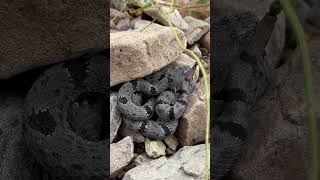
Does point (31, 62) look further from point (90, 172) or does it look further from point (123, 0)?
point (123, 0)

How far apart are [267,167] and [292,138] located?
2.6 inches

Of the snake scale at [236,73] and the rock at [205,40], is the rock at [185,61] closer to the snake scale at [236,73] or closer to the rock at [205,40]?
the rock at [205,40]

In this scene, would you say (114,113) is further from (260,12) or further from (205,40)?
(260,12)

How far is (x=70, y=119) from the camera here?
2.28 feet

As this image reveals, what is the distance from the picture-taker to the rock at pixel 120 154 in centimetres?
86

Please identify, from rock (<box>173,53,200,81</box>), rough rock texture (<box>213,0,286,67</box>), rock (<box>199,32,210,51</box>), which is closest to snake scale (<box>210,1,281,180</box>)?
rough rock texture (<box>213,0,286,67</box>)

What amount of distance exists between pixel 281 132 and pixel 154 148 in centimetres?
52

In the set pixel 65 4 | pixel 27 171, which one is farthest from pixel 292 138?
pixel 27 171

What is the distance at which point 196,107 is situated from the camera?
3.20 feet

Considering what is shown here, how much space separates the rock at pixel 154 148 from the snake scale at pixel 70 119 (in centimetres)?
26

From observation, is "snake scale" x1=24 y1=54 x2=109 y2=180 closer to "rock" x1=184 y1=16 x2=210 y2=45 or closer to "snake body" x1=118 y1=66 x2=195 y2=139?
"snake body" x1=118 y1=66 x2=195 y2=139

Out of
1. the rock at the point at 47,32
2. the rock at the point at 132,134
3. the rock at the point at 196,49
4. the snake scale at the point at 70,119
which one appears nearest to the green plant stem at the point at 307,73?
the rock at the point at 47,32

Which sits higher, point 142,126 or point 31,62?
point 31,62

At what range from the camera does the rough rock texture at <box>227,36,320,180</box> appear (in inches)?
15.9
